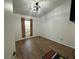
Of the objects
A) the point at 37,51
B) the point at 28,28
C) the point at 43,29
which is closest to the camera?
the point at 37,51

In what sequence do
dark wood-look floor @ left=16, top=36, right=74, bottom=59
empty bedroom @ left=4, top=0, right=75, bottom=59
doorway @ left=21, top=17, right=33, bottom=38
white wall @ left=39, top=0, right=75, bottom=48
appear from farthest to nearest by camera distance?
1. doorway @ left=21, top=17, right=33, bottom=38
2. white wall @ left=39, top=0, right=75, bottom=48
3. empty bedroom @ left=4, top=0, right=75, bottom=59
4. dark wood-look floor @ left=16, top=36, right=74, bottom=59

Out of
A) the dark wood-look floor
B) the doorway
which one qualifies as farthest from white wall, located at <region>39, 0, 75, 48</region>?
the doorway

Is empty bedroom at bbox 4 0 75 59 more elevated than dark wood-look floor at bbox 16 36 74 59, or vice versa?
empty bedroom at bbox 4 0 75 59

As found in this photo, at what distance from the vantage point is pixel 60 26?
4941mm

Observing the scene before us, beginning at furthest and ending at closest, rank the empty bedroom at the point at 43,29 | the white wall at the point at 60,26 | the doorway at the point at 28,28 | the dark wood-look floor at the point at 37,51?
the doorway at the point at 28,28 < the white wall at the point at 60,26 < the empty bedroom at the point at 43,29 < the dark wood-look floor at the point at 37,51

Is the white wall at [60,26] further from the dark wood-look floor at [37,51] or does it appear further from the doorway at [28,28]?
the doorway at [28,28]

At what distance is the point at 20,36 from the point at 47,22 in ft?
8.80

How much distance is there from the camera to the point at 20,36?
5844 millimetres

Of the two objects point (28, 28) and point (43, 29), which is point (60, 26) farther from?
point (28, 28)

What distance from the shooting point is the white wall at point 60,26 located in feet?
13.8

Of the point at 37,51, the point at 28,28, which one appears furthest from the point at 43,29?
the point at 37,51

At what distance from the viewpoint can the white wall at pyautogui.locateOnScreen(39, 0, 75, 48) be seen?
13.8 feet

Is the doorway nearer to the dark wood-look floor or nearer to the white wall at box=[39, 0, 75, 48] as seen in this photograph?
the white wall at box=[39, 0, 75, 48]

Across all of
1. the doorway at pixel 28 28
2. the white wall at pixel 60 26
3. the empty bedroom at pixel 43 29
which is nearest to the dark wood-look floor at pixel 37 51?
the empty bedroom at pixel 43 29
